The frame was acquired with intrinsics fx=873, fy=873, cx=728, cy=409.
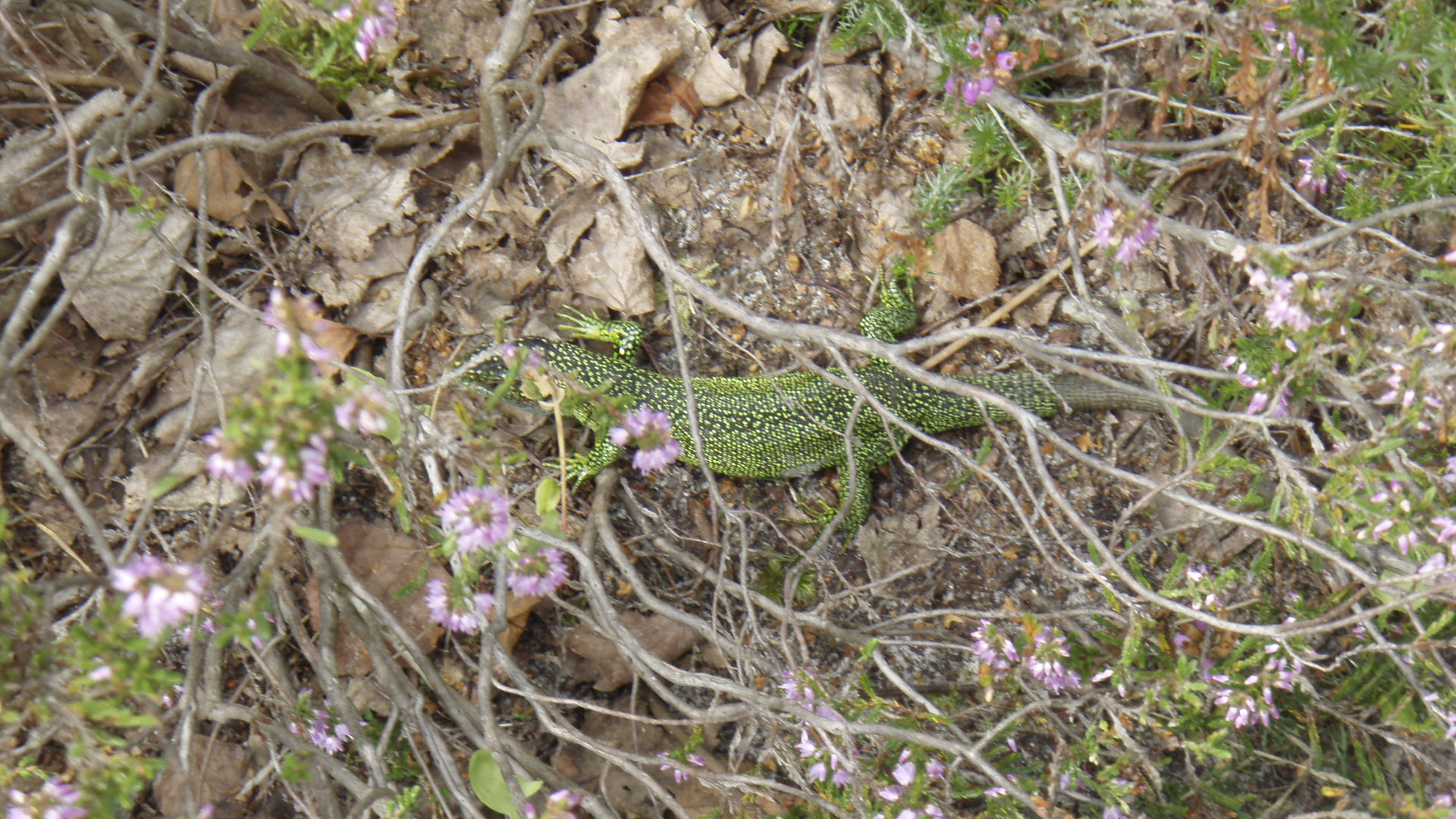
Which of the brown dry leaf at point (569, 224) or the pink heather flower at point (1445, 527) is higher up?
the brown dry leaf at point (569, 224)

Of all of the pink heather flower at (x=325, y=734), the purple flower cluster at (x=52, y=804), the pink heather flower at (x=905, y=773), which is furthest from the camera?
the pink heather flower at (x=325, y=734)

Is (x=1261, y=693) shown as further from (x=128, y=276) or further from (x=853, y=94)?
(x=128, y=276)

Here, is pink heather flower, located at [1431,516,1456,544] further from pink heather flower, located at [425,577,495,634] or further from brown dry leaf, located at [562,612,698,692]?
brown dry leaf, located at [562,612,698,692]

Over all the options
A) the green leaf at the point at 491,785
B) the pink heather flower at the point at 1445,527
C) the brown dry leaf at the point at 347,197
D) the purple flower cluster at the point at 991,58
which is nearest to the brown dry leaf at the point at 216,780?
the green leaf at the point at 491,785

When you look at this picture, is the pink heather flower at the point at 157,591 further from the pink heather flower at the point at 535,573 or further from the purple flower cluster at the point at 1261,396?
the purple flower cluster at the point at 1261,396

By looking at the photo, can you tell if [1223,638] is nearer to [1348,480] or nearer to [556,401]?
[1348,480]
